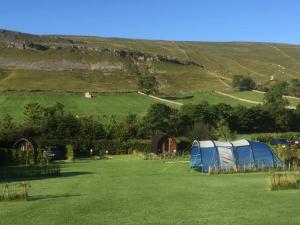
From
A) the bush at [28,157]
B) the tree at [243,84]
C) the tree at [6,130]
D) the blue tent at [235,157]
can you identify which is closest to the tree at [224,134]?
the bush at [28,157]

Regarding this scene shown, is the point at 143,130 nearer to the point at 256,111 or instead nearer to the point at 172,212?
the point at 256,111

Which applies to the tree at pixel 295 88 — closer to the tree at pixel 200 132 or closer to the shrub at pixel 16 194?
the tree at pixel 200 132

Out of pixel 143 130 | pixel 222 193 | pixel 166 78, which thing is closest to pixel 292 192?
pixel 222 193

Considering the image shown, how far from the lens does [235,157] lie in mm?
41781

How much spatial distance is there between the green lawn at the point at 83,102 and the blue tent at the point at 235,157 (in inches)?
2127

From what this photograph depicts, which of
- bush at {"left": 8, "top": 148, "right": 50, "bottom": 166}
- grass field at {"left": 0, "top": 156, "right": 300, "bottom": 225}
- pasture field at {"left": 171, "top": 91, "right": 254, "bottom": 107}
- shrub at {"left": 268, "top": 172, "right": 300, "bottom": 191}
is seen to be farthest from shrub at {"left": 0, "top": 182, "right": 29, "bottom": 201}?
pasture field at {"left": 171, "top": 91, "right": 254, "bottom": 107}

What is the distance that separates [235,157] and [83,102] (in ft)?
245

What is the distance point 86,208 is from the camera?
69.6 feet

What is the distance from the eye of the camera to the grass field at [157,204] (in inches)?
717

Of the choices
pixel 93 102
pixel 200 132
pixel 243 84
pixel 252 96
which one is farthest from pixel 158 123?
pixel 243 84

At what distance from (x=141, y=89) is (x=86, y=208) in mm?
122789

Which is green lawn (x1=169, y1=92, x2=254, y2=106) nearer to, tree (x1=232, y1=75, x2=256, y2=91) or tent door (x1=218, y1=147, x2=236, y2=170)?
tree (x1=232, y1=75, x2=256, y2=91)

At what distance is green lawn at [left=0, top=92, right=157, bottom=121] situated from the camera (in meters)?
101

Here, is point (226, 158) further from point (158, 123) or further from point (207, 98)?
point (207, 98)
